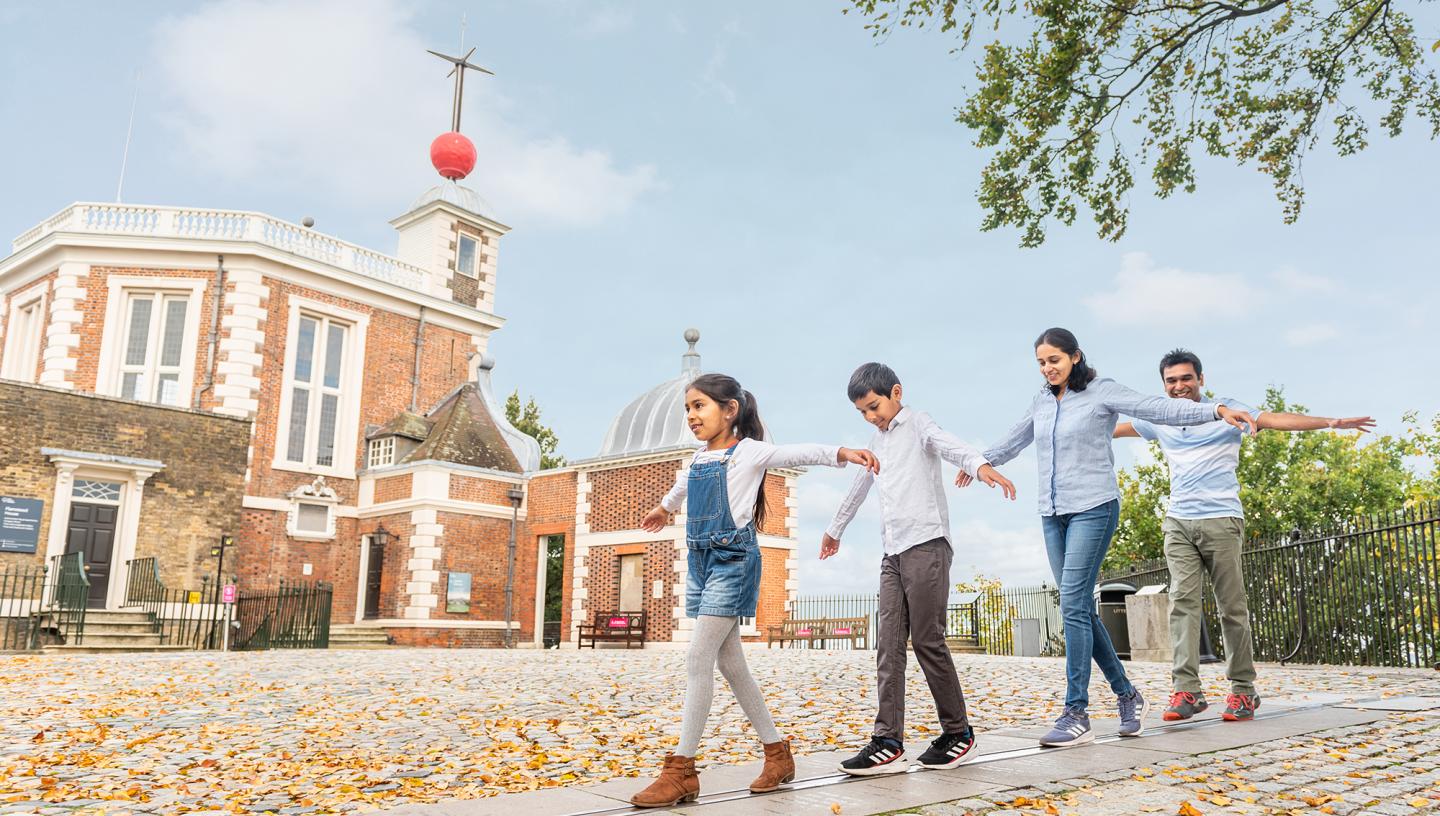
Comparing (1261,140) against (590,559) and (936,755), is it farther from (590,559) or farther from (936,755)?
(590,559)

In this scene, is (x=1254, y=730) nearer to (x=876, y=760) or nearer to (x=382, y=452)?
(x=876, y=760)

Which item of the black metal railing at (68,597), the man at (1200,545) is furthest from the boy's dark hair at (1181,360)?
the black metal railing at (68,597)

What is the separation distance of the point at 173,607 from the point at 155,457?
3.27 meters

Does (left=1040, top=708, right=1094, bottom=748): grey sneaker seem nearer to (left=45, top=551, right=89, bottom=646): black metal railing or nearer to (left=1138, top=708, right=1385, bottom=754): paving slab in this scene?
(left=1138, top=708, right=1385, bottom=754): paving slab

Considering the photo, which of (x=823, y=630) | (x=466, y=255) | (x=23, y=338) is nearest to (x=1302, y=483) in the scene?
(x=823, y=630)

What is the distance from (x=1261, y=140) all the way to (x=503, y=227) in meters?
24.2

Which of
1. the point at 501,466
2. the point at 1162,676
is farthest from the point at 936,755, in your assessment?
the point at 501,466

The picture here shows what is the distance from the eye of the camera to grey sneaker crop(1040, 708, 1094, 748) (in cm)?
500

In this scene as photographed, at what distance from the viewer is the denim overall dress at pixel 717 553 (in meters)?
4.02

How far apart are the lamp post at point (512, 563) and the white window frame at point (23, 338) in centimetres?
1273

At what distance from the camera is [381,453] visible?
26.2m

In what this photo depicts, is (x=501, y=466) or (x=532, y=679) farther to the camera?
(x=501, y=466)

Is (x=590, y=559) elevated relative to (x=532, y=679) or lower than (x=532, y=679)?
elevated

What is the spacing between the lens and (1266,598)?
1329 cm
